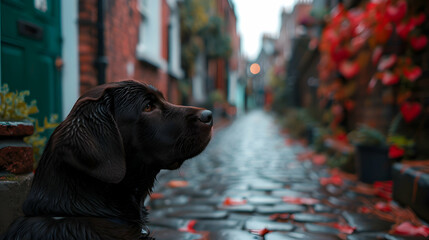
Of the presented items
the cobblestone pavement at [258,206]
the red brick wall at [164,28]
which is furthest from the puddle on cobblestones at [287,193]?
the red brick wall at [164,28]

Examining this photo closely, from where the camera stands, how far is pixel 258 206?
2.98m

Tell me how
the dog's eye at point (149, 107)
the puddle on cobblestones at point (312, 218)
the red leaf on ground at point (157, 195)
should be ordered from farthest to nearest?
the red leaf on ground at point (157, 195), the puddle on cobblestones at point (312, 218), the dog's eye at point (149, 107)

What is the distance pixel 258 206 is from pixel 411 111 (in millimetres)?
2059

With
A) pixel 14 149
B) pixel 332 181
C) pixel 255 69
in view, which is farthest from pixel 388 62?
pixel 255 69

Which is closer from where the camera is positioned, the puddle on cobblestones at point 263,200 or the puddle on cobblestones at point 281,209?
the puddle on cobblestones at point 281,209

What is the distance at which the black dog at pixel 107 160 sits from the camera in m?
1.21

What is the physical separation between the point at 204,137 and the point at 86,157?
637mm

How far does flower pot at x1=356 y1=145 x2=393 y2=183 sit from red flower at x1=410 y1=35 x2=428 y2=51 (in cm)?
118

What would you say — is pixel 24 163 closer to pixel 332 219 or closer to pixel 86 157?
pixel 86 157

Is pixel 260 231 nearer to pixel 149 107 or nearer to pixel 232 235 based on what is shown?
pixel 232 235

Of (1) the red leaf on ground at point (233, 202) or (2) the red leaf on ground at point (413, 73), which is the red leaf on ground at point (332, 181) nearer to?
(1) the red leaf on ground at point (233, 202)

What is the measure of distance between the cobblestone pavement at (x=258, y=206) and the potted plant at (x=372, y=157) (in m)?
0.27

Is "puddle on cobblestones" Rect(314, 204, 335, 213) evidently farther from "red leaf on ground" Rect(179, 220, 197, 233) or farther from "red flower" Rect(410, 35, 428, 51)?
"red flower" Rect(410, 35, 428, 51)

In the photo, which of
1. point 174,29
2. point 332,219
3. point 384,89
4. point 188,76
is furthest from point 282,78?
point 332,219
